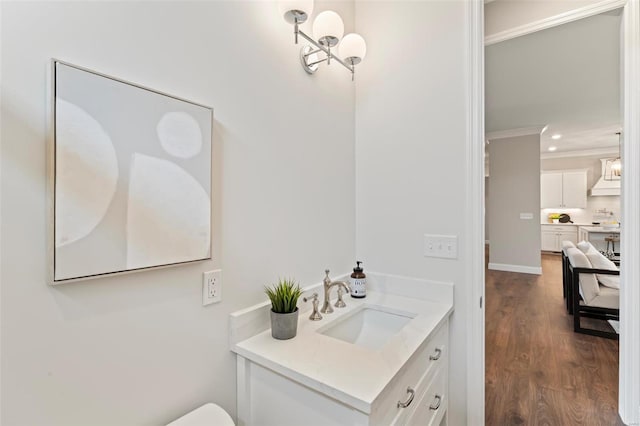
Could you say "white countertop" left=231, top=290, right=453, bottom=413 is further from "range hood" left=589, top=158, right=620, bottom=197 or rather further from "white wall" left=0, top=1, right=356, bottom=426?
"range hood" left=589, top=158, right=620, bottom=197

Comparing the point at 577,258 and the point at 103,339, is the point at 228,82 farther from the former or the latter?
the point at 577,258

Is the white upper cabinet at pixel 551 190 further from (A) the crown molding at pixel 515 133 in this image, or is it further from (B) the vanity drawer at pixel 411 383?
(B) the vanity drawer at pixel 411 383

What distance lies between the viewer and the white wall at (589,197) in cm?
772

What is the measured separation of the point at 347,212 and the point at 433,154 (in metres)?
0.59

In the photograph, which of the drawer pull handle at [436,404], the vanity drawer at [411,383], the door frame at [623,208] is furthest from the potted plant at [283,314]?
the door frame at [623,208]

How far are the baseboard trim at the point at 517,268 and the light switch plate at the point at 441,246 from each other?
5.56 metres

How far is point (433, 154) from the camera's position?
1.67 metres

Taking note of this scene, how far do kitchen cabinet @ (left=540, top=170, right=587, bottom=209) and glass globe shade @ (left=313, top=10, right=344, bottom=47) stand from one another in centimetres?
879

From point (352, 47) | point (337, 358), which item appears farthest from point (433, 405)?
point (352, 47)

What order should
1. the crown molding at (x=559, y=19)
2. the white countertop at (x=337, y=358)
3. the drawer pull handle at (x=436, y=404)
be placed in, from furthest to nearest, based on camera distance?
the crown molding at (x=559, y=19)
the drawer pull handle at (x=436, y=404)
the white countertop at (x=337, y=358)

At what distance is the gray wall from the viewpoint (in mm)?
5863

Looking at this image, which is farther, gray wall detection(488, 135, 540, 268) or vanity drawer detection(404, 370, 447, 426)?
gray wall detection(488, 135, 540, 268)

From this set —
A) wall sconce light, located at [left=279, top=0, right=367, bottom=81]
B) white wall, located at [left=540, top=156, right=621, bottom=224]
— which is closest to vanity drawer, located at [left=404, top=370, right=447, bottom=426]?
wall sconce light, located at [left=279, top=0, right=367, bottom=81]

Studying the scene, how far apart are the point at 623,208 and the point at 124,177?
2.43 m
